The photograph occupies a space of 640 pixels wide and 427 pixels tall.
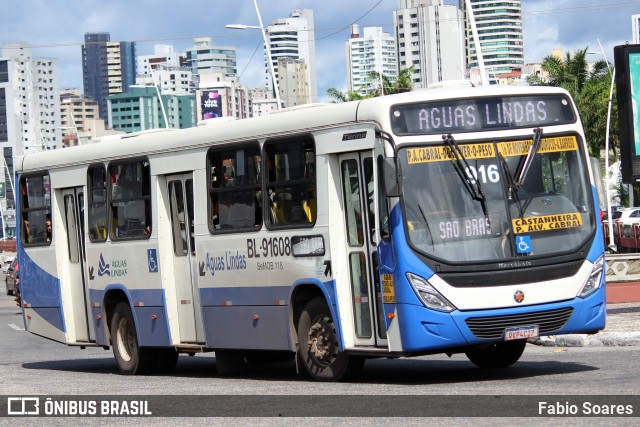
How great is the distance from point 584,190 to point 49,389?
A: 20.3ft

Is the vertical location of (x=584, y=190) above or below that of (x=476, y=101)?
below

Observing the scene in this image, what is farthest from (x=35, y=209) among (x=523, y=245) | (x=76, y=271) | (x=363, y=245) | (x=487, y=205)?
(x=523, y=245)

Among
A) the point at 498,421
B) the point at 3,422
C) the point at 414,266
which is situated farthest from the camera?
the point at 414,266

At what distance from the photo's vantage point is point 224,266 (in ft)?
54.0

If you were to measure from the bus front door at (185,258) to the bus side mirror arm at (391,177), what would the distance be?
4275 millimetres

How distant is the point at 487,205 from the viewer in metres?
13.8

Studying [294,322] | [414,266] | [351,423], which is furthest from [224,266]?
[351,423]

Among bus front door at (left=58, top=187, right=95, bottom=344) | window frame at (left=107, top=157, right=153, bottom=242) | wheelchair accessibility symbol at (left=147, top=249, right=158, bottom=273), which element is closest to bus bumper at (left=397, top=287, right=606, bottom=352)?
wheelchair accessibility symbol at (left=147, top=249, right=158, bottom=273)

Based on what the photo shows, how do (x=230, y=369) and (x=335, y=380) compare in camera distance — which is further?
(x=230, y=369)

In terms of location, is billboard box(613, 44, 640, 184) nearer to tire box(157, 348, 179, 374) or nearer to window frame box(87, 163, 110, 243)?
tire box(157, 348, 179, 374)

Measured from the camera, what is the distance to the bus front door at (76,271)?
1975cm

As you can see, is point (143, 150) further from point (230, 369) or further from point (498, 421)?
point (498, 421)

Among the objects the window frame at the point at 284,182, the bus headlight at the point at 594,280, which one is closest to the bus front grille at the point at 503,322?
the bus headlight at the point at 594,280

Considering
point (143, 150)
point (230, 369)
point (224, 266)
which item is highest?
point (143, 150)
